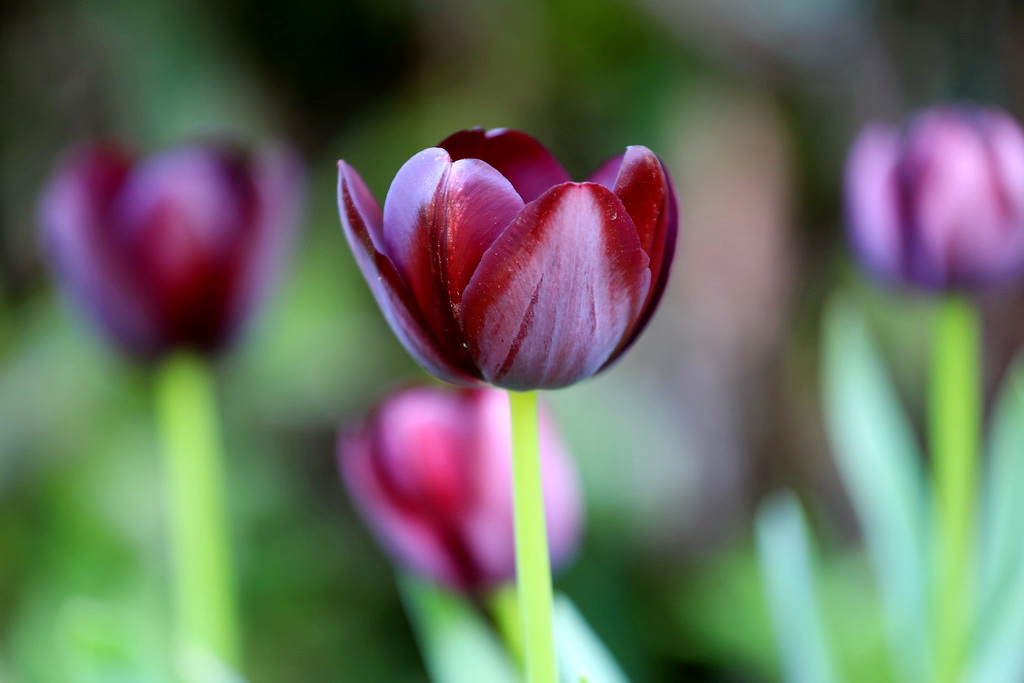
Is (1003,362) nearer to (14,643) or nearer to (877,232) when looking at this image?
(877,232)

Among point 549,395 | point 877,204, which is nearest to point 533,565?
point 877,204

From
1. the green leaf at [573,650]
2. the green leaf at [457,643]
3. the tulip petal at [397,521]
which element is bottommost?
the green leaf at [457,643]

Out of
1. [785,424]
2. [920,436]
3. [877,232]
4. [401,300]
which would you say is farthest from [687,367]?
[401,300]

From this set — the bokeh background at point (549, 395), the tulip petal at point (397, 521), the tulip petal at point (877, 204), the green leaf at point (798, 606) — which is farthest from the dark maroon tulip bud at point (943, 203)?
the bokeh background at point (549, 395)

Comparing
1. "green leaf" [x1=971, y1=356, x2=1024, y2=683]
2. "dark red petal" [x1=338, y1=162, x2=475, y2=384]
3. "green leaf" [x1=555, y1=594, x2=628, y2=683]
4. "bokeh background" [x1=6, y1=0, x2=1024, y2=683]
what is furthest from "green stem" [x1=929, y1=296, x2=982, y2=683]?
"bokeh background" [x1=6, y1=0, x2=1024, y2=683]

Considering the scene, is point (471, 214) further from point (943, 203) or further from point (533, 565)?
point (943, 203)

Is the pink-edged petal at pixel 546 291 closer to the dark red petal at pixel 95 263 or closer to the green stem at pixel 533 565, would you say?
the green stem at pixel 533 565
